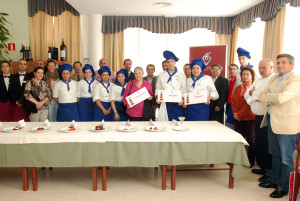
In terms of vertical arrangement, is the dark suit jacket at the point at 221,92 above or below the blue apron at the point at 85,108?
above

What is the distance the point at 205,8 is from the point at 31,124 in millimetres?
4798

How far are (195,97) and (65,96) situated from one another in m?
2.03

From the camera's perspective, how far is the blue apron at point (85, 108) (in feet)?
13.4

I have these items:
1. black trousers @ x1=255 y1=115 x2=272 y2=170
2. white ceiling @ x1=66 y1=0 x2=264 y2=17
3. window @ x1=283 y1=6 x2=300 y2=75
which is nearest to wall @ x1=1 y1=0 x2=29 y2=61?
white ceiling @ x1=66 y1=0 x2=264 y2=17

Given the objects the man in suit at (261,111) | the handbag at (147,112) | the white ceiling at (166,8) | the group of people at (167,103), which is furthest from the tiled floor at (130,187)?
the white ceiling at (166,8)

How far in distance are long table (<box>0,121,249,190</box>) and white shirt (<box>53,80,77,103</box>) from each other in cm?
125

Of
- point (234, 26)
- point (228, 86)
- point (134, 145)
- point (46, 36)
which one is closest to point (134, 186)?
point (134, 145)

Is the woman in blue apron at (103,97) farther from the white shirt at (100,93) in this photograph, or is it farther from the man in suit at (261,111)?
the man in suit at (261,111)

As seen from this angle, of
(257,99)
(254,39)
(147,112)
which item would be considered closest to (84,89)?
(147,112)

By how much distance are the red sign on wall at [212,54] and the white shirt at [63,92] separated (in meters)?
3.51

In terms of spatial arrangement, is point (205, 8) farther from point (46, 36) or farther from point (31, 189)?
point (31, 189)

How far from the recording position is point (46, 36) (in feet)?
21.2

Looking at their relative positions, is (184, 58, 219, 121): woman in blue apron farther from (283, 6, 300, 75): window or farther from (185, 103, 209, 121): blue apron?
(283, 6, 300, 75): window

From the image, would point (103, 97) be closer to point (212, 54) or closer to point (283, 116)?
point (283, 116)
